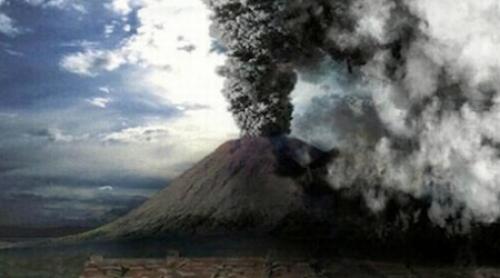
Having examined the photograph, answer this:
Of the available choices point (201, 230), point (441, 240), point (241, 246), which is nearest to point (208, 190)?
point (201, 230)

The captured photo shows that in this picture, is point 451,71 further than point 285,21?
No

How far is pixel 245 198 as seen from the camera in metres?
31.9

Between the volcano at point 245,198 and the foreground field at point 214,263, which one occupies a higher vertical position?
the volcano at point 245,198

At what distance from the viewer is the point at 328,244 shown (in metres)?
27.8

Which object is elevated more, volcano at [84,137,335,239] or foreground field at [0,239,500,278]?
volcano at [84,137,335,239]

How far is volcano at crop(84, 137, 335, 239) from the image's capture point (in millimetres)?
29703

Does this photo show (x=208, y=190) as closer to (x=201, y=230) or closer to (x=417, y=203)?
(x=201, y=230)

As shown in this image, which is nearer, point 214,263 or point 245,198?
point 214,263

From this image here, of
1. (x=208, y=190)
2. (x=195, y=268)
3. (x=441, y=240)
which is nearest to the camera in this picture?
(x=195, y=268)

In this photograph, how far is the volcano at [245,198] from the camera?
29.7 m

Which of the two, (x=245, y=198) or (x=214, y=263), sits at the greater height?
(x=245, y=198)

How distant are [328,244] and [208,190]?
24.9 ft

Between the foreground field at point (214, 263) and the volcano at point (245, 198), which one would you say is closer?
the foreground field at point (214, 263)

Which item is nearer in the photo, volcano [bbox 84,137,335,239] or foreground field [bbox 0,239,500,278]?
foreground field [bbox 0,239,500,278]
